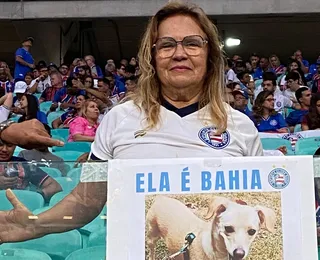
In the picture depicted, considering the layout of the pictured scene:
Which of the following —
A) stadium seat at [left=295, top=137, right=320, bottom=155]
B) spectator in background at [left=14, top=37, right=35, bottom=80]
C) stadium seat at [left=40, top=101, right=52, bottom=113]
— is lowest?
stadium seat at [left=295, top=137, right=320, bottom=155]

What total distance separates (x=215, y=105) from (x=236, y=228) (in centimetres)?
48

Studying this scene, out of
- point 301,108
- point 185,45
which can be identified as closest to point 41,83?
point 301,108

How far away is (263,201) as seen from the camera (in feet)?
A: 4.18

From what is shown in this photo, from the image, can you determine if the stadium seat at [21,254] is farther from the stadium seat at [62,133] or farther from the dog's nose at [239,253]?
the stadium seat at [62,133]

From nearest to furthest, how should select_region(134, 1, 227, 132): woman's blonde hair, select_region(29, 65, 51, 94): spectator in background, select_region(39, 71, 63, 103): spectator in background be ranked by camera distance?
select_region(134, 1, 227, 132): woman's blonde hair, select_region(39, 71, 63, 103): spectator in background, select_region(29, 65, 51, 94): spectator in background

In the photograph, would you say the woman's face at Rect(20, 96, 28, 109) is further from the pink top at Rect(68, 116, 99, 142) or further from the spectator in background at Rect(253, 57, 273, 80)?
the spectator in background at Rect(253, 57, 273, 80)

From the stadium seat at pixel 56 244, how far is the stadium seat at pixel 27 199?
79mm

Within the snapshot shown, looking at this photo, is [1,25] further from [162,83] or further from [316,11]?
[162,83]

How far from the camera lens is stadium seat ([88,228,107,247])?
1.32 metres

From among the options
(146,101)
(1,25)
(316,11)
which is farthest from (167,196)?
(1,25)

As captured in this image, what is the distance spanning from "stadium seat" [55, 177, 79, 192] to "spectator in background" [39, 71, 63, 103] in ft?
22.9

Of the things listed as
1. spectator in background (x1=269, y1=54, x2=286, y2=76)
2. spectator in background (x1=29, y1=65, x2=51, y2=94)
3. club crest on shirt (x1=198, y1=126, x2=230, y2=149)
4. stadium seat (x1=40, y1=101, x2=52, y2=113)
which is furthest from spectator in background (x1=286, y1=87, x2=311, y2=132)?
club crest on shirt (x1=198, y1=126, x2=230, y2=149)

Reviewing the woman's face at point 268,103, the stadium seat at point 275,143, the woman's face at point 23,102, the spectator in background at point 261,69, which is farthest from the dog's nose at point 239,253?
the spectator in background at point 261,69

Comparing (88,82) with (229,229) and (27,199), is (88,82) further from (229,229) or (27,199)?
(229,229)
